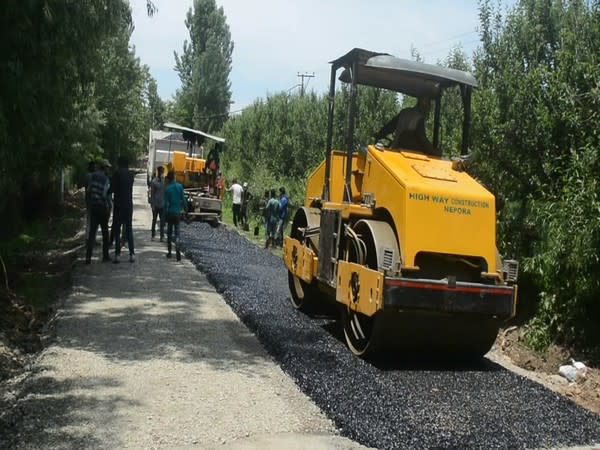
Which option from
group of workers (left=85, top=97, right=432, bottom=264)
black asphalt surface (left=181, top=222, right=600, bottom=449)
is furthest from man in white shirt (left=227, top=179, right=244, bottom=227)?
black asphalt surface (left=181, top=222, right=600, bottom=449)

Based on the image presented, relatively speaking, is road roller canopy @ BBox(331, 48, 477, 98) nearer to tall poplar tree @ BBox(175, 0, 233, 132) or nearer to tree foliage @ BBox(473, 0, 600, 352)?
tree foliage @ BBox(473, 0, 600, 352)

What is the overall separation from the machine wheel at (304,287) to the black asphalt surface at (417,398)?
495mm

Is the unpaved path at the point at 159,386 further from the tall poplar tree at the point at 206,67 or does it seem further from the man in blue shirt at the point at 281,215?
the tall poplar tree at the point at 206,67

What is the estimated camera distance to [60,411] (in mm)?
5129

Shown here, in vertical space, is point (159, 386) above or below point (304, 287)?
below

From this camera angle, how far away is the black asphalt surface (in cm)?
496

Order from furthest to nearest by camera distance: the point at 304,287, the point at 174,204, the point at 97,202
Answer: the point at 174,204, the point at 97,202, the point at 304,287

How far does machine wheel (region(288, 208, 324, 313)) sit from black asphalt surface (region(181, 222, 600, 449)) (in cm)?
49

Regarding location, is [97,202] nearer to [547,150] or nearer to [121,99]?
[547,150]

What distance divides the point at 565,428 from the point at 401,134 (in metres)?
3.76

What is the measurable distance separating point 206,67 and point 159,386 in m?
55.3

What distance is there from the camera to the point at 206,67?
58.7 meters

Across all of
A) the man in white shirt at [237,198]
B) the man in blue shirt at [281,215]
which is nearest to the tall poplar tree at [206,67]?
the man in white shirt at [237,198]

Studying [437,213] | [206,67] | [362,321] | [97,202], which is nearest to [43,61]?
[97,202]
